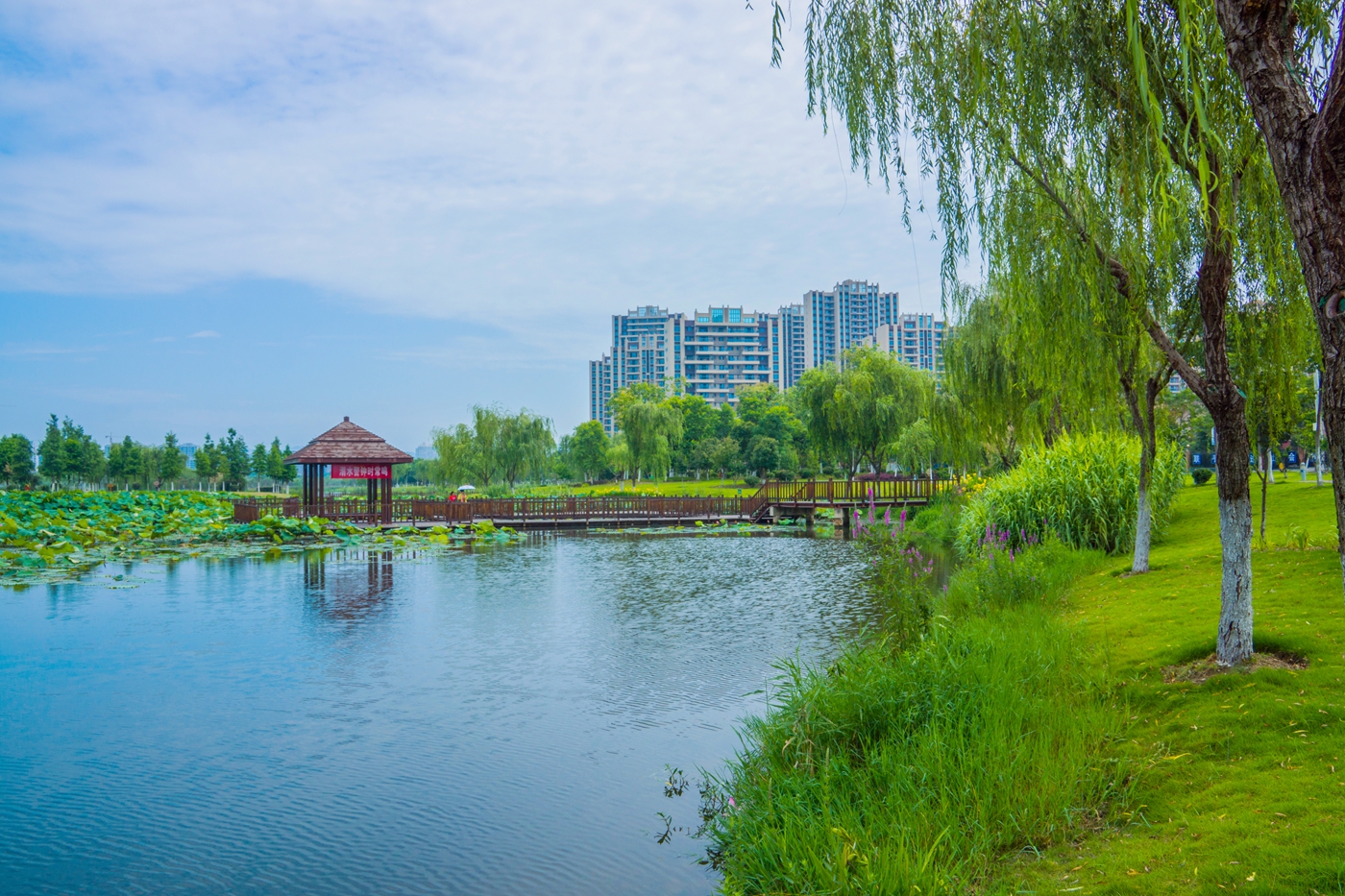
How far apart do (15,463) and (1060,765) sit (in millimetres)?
76454

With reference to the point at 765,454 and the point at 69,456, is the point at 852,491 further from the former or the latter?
the point at 69,456

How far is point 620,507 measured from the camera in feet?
117

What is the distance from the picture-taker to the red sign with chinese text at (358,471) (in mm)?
30391

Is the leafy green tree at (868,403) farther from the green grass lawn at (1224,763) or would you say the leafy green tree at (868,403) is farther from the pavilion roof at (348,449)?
the green grass lawn at (1224,763)

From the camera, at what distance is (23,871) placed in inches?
207

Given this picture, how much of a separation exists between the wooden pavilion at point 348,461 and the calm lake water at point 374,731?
14.2 metres

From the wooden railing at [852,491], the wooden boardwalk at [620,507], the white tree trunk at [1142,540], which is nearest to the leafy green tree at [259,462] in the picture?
the wooden boardwalk at [620,507]

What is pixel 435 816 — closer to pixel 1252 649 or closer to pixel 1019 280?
pixel 1252 649

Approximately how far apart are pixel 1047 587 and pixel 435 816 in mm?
7308

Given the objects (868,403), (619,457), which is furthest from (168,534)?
(619,457)

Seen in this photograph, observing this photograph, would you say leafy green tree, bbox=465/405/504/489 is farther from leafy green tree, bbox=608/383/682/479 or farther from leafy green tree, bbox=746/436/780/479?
leafy green tree, bbox=746/436/780/479

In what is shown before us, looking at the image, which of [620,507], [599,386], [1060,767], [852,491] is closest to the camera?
[1060,767]

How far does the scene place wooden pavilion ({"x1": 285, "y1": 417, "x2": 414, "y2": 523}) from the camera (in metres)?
30.4

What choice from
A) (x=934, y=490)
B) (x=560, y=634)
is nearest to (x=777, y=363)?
(x=934, y=490)
